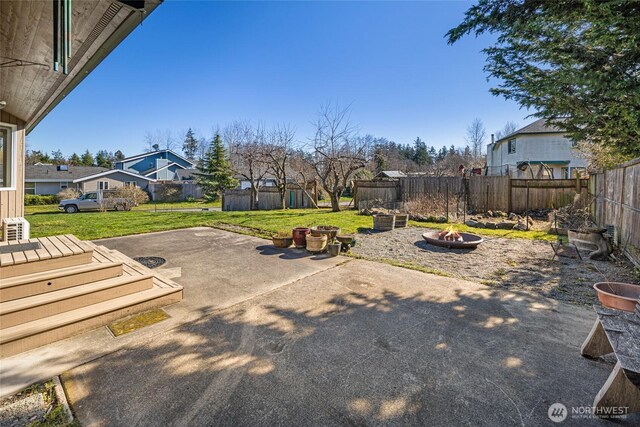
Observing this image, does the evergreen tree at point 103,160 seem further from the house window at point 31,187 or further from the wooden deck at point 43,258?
the wooden deck at point 43,258

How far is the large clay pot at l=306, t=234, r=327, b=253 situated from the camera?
A: 21.7 ft

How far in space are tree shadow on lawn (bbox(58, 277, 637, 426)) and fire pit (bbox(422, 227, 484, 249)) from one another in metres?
3.37

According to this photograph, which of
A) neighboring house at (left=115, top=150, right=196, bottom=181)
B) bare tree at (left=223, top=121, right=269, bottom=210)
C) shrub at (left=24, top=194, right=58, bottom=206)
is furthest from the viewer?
neighboring house at (left=115, top=150, right=196, bottom=181)

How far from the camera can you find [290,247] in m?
7.28

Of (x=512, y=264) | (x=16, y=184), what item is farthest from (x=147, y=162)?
(x=512, y=264)

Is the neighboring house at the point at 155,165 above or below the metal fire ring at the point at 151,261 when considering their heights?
above

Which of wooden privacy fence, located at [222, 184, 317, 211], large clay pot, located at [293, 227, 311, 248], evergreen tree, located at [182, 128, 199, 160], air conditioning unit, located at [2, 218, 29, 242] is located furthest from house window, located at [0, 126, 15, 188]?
evergreen tree, located at [182, 128, 199, 160]

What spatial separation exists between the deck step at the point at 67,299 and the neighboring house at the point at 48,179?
3217cm

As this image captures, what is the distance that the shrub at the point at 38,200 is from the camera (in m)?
23.7

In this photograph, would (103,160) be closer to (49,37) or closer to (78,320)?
(49,37)

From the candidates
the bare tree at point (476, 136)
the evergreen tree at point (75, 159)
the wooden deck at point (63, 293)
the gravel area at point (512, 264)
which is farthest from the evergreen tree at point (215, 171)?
the bare tree at point (476, 136)

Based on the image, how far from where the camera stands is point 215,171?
91.1 ft

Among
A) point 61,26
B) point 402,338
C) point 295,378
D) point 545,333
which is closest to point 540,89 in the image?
point 545,333

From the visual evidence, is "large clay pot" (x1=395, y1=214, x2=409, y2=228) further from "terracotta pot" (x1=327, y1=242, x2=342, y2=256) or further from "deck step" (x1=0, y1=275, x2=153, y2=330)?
"deck step" (x1=0, y1=275, x2=153, y2=330)
